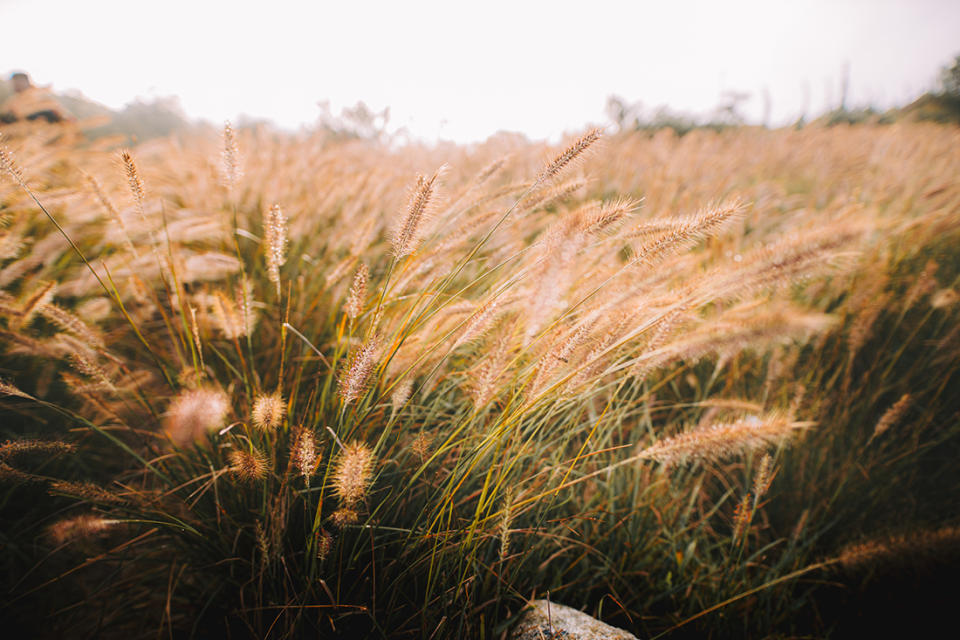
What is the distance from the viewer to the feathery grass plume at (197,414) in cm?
100

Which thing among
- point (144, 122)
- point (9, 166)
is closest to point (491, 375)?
point (9, 166)

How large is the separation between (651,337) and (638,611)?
819mm

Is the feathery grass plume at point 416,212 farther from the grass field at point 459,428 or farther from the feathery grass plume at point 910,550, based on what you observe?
the feathery grass plume at point 910,550

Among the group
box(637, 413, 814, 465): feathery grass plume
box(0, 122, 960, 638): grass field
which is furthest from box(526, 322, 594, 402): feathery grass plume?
box(637, 413, 814, 465): feathery grass plume

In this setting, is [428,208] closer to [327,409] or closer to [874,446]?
[327,409]

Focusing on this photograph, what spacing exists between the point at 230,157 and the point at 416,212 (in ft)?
1.81

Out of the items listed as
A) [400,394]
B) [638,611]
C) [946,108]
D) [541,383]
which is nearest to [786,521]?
[638,611]

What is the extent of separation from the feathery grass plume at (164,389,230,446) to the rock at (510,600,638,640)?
0.90 m

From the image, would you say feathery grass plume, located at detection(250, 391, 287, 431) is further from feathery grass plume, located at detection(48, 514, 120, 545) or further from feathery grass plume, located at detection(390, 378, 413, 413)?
feathery grass plume, located at detection(48, 514, 120, 545)

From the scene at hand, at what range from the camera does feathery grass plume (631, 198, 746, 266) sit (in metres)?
0.82

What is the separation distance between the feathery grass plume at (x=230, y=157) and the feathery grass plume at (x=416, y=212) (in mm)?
488

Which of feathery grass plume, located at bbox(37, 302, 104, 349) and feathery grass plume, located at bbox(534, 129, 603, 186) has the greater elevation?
feathery grass plume, located at bbox(534, 129, 603, 186)

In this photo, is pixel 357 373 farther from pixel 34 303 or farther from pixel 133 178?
pixel 34 303

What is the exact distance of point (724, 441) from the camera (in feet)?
2.82
